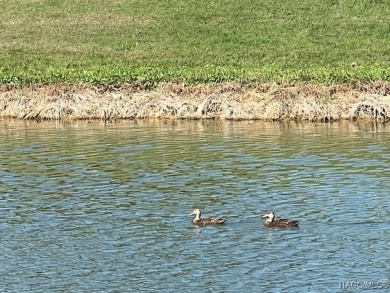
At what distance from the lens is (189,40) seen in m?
52.9

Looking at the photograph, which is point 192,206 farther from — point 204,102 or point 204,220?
point 204,102

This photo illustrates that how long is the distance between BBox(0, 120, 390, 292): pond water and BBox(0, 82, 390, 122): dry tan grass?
Answer: 107 cm

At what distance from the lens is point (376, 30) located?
5306 cm

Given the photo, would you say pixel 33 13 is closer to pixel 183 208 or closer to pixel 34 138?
pixel 34 138

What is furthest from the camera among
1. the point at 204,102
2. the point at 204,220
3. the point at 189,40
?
the point at 189,40

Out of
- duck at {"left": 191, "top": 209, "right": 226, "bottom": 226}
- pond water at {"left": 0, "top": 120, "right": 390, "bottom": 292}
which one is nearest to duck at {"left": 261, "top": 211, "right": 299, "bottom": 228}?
pond water at {"left": 0, "top": 120, "right": 390, "bottom": 292}

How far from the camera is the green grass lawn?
143ft

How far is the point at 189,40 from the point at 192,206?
97.5ft

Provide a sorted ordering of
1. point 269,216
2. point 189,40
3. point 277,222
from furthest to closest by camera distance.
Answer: point 189,40 → point 269,216 → point 277,222

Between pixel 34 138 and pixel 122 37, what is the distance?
67.2 feet

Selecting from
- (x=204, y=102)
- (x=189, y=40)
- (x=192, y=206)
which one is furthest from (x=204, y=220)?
(x=189, y=40)

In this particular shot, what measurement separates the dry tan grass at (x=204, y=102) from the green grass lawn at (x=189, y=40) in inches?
85.5

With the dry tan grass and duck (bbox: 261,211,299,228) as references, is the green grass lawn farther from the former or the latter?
duck (bbox: 261,211,299,228)

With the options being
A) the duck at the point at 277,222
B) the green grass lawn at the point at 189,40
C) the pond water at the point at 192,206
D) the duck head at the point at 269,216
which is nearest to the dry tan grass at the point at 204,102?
the pond water at the point at 192,206
